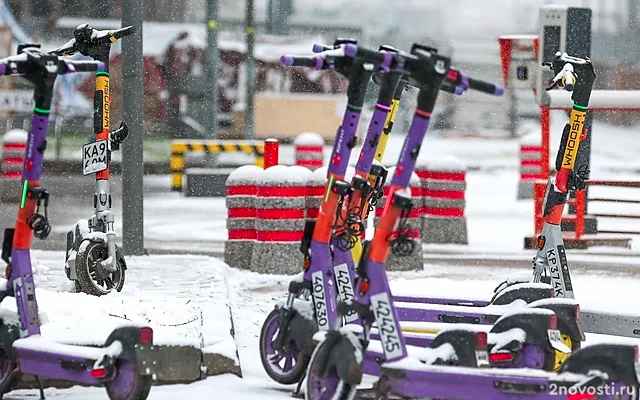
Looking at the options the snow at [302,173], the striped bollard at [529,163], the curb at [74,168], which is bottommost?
the curb at [74,168]

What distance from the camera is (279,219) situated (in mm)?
14266

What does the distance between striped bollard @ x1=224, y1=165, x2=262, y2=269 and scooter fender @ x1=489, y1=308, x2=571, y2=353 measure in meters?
6.76

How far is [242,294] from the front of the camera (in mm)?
12938

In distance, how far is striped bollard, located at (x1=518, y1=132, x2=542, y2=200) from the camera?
2555 centimetres

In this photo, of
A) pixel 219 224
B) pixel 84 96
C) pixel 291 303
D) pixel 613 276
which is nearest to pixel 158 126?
pixel 84 96

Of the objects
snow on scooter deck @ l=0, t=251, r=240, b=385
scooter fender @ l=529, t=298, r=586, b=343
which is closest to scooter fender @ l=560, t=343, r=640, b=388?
scooter fender @ l=529, t=298, r=586, b=343

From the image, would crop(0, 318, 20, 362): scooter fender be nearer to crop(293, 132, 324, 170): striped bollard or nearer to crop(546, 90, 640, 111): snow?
crop(546, 90, 640, 111): snow

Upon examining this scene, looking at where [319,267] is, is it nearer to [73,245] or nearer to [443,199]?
[73,245]

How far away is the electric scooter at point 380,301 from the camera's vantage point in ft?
23.4

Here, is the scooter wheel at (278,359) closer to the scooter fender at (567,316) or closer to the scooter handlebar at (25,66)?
the scooter fender at (567,316)

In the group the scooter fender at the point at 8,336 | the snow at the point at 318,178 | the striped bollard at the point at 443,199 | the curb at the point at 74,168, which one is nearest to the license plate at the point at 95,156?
the scooter fender at the point at 8,336

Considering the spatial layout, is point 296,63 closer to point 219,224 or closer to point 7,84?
point 219,224

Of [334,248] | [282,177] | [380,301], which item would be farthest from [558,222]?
[282,177]

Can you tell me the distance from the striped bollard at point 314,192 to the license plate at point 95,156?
3761 mm
